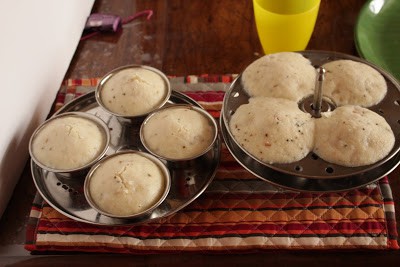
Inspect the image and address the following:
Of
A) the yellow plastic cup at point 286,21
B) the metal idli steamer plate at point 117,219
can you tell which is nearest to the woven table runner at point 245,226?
the metal idli steamer plate at point 117,219

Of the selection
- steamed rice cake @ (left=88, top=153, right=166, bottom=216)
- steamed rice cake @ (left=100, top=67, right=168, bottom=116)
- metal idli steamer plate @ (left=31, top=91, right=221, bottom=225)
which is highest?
steamed rice cake @ (left=100, top=67, right=168, bottom=116)

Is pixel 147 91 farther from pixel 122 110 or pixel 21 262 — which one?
pixel 21 262

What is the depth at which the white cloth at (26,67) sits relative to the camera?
87 centimetres

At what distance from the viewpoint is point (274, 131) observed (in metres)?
0.80

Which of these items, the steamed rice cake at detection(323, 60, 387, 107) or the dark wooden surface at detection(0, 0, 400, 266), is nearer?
the steamed rice cake at detection(323, 60, 387, 107)

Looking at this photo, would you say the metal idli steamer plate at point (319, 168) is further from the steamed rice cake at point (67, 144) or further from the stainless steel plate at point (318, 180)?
the steamed rice cake at point (67, 144)

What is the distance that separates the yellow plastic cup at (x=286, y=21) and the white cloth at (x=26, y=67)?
46cm

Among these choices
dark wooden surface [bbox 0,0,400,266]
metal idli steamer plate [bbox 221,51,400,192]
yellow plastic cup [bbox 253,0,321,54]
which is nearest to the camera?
metal idli steamer plate [bbox 221,51,400,192]

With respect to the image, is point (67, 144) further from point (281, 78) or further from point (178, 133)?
point (281, 78)

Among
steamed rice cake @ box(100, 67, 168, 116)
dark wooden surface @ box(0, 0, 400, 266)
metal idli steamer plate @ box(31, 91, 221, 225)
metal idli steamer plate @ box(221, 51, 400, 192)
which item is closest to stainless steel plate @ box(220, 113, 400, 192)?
metal idli steamer plate @ box(221, 51, 400, 192)

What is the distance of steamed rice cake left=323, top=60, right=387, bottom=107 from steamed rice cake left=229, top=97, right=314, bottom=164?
84 mm

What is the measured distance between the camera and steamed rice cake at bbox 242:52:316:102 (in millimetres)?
866

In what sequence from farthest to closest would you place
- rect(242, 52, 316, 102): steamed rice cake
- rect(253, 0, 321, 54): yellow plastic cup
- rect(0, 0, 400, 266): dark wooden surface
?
rect(0, 0, 400, 266): dark wooden surface
rect(253, 0, 321, 54): yellow plastic cup
rect(242, 52, 316, 102): steamed rice cake

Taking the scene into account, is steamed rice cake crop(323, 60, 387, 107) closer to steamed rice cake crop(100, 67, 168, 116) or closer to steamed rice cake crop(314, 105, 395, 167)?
steamed rice cake crop(314, 105, 395, 167)
